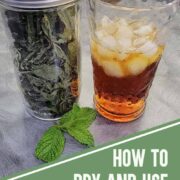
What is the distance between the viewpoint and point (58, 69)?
0.63 metres

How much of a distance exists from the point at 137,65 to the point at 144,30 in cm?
6

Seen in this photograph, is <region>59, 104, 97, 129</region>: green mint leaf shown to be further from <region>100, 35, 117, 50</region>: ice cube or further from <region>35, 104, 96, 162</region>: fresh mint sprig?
<region>100, 35, 117, 50</region>: ice cube

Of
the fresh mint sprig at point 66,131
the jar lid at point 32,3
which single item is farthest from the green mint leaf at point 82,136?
the jar lid at point 32,3

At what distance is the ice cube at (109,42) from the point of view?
603mm

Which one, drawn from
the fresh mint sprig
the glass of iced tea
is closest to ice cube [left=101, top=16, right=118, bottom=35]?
the glass of iced tea

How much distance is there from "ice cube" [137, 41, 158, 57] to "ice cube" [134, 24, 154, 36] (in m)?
0.02

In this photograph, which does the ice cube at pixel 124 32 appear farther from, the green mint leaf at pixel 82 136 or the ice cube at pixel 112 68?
the green mint leaf at pixel 82 136

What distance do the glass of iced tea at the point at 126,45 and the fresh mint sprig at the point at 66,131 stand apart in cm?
5

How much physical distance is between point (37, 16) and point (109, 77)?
0.52 ft

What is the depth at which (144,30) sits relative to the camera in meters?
0.60

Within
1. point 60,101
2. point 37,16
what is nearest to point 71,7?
point 37,16

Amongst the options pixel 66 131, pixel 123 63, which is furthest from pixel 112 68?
pixel 66 131

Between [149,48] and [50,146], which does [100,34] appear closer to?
[149,48]

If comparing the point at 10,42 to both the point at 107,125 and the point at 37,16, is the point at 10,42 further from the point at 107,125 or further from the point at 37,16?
the point at 107,125
